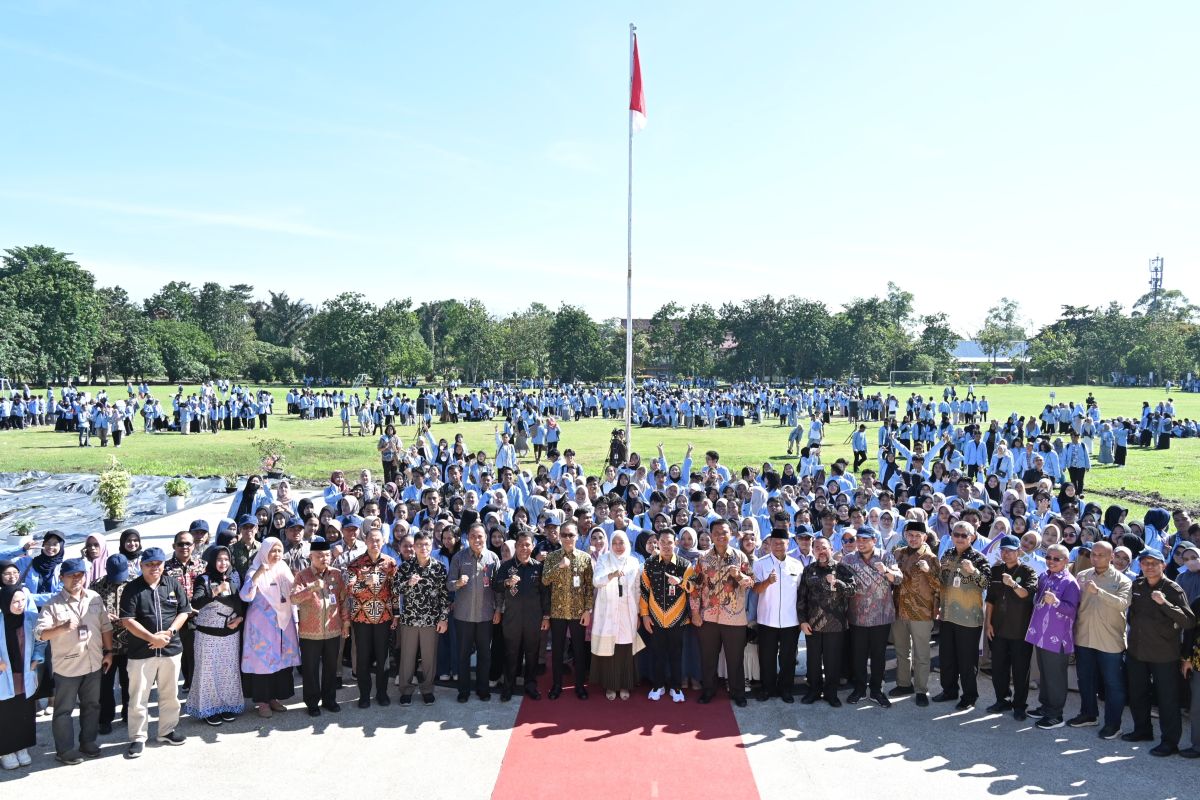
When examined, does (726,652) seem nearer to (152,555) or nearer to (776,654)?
(776,654)

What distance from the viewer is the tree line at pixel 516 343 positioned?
176 feet

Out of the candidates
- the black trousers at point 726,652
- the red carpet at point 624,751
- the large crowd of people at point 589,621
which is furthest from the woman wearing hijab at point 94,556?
the black trousers at point 726,652

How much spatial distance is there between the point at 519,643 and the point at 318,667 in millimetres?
1630

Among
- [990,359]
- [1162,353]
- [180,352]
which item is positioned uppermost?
[990,359]

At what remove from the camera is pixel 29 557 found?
6.25 m

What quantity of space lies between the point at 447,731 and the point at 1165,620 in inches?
205

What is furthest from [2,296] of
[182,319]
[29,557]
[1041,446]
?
[1041,446]

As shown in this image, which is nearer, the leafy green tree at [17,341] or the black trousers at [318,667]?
the black trousers at [318,667]

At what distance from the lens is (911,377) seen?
7381cm

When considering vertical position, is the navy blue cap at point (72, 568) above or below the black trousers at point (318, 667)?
above

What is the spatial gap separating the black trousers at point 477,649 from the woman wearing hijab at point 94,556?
2.96 m

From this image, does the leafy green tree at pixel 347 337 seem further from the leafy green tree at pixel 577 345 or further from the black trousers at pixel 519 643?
the black trousers at pixel 519 643

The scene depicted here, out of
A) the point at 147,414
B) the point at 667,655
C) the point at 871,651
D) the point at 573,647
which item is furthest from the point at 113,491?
the point at 147,414

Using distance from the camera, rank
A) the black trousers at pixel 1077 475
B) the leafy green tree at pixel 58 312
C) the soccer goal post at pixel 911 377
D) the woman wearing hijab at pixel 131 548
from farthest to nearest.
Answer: the soccer goal post at pixel 911 377, the leafy green tree at pixel 58 312, the black trousers at pixel 1077 475, the woman wearing hijab at pixel 131 548
